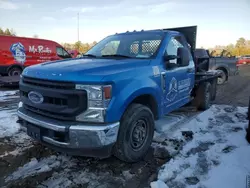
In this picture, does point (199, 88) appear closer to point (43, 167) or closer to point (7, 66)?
point (43, 167)

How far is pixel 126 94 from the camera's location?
2.79 meters

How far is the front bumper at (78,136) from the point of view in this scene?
8.22ft

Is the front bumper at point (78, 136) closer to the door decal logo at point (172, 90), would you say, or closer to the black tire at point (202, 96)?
the door decal logo at point (172, 90)

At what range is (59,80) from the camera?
8.65ft

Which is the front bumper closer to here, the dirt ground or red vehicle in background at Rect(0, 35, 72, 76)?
the dirt ground

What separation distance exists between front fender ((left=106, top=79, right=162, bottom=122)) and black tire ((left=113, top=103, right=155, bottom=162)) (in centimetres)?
17

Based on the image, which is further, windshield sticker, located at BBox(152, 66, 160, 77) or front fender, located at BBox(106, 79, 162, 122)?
windshield sticker, located at BBox(152, 66, 160, 77)

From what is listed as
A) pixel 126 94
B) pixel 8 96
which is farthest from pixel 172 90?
pixel 8 96

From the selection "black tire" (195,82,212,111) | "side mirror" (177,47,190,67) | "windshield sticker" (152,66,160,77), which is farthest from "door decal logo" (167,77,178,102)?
"black tire" (195,82,212,111)

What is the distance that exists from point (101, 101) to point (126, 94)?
15.8 inches

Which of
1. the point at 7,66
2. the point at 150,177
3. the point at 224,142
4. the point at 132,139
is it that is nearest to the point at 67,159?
the point at 132,139

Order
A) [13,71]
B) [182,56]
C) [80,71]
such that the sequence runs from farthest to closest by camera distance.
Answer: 1. [13,71]
2. [182,56]
3. [80,71]

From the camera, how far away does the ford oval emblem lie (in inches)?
112

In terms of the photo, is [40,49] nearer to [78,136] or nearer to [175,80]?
[175,80]
